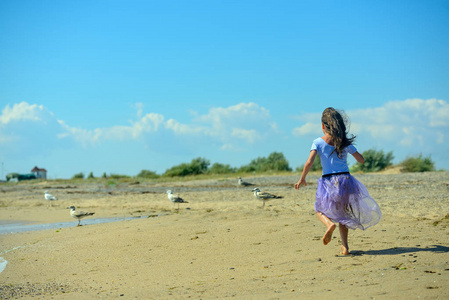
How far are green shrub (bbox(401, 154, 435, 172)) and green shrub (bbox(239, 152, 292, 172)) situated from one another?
46.3 ft

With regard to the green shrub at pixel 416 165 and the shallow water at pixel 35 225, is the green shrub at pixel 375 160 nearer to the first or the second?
the green shrub at pixel 416 165

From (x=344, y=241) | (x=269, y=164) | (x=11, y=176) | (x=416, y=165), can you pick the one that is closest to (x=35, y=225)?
(x=344, y=241)

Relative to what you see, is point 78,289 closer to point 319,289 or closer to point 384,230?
point 319,289

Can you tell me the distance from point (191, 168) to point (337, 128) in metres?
44.7

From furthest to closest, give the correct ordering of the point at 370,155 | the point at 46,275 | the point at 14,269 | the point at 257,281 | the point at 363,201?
the point at 370,155, the point at 14,269, the point at 46,275, the point at 363,201, the point at 257,281

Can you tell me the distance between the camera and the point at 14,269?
28.0ft

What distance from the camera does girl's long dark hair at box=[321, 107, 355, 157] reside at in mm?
7141

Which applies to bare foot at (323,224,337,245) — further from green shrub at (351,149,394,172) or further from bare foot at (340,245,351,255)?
green shrub at (351,149,394,172)

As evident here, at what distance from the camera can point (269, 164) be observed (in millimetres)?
48969

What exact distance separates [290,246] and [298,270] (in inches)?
64.1

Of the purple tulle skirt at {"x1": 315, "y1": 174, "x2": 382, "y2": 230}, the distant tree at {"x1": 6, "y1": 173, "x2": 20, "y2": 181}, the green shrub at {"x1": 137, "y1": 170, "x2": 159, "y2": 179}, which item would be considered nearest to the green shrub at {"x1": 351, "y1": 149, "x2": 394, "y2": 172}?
the green shrub at {"x1": 137, "y1": 170, "x2": 159, "y2": 179}

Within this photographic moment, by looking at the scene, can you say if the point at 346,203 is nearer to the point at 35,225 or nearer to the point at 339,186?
the point at 339,186

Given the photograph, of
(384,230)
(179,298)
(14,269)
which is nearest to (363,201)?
(384,230)

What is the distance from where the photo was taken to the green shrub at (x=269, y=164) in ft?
156
